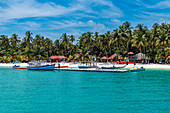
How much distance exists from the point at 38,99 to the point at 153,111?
1107 cm

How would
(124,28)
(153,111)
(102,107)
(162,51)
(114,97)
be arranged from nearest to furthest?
(153,111) → (102,107) → (114,97) → (162,51) → (124,28)

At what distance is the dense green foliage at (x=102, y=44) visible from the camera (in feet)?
287

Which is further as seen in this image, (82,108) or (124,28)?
(124,28)

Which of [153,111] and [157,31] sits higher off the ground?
[157,31]

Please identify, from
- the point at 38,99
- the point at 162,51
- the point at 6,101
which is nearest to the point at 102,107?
the point at 38,99

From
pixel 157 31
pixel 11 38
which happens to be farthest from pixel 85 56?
pixel 11 38

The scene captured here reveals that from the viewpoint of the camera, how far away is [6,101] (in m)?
22.1

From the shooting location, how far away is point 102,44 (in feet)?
364

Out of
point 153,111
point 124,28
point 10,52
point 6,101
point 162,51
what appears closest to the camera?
point 153,111

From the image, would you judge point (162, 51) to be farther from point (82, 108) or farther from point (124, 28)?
point (82, 108)

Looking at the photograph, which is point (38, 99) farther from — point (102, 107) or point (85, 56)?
point (85, 56)

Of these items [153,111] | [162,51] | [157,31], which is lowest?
[153,111]

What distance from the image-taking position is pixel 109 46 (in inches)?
4225

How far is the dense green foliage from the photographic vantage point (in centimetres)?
8756
